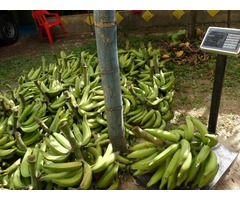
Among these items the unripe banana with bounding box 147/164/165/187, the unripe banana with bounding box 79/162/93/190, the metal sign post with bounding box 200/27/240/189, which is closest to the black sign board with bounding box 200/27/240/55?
the metal sign post with bounding box 200/27/240/189

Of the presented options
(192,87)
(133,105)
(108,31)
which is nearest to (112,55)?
(108,31)

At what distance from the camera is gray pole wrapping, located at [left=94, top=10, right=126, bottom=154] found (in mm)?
2266

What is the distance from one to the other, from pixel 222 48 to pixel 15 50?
22.4 ft

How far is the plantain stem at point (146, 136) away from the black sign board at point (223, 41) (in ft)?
3.64

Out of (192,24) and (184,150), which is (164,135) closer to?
(184,150)

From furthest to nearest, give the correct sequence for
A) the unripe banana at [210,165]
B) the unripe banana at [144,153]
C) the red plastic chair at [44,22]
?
the red plastic chair at [44,22] < the unripe banana at [144,153] < the unripe banana at [210,165]

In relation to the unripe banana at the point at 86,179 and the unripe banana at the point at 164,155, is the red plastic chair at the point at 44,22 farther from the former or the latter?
the unripe banana at the point at 164,155

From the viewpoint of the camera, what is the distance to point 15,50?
26.1 ft

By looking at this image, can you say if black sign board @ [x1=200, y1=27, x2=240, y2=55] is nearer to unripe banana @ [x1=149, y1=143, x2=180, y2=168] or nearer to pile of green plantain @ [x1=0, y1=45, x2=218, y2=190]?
pile of green plantain @ [x1=0, y1=45, x2=218, y2=190]

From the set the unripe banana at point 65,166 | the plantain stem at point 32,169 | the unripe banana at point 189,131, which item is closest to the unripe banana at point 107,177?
the unripe banana at point 65,166

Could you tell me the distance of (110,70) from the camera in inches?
99.0

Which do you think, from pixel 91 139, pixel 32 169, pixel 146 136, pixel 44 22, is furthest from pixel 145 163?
pixel 44 22

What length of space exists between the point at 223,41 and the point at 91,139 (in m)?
1.88

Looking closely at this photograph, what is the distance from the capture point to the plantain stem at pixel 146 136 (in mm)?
2396
